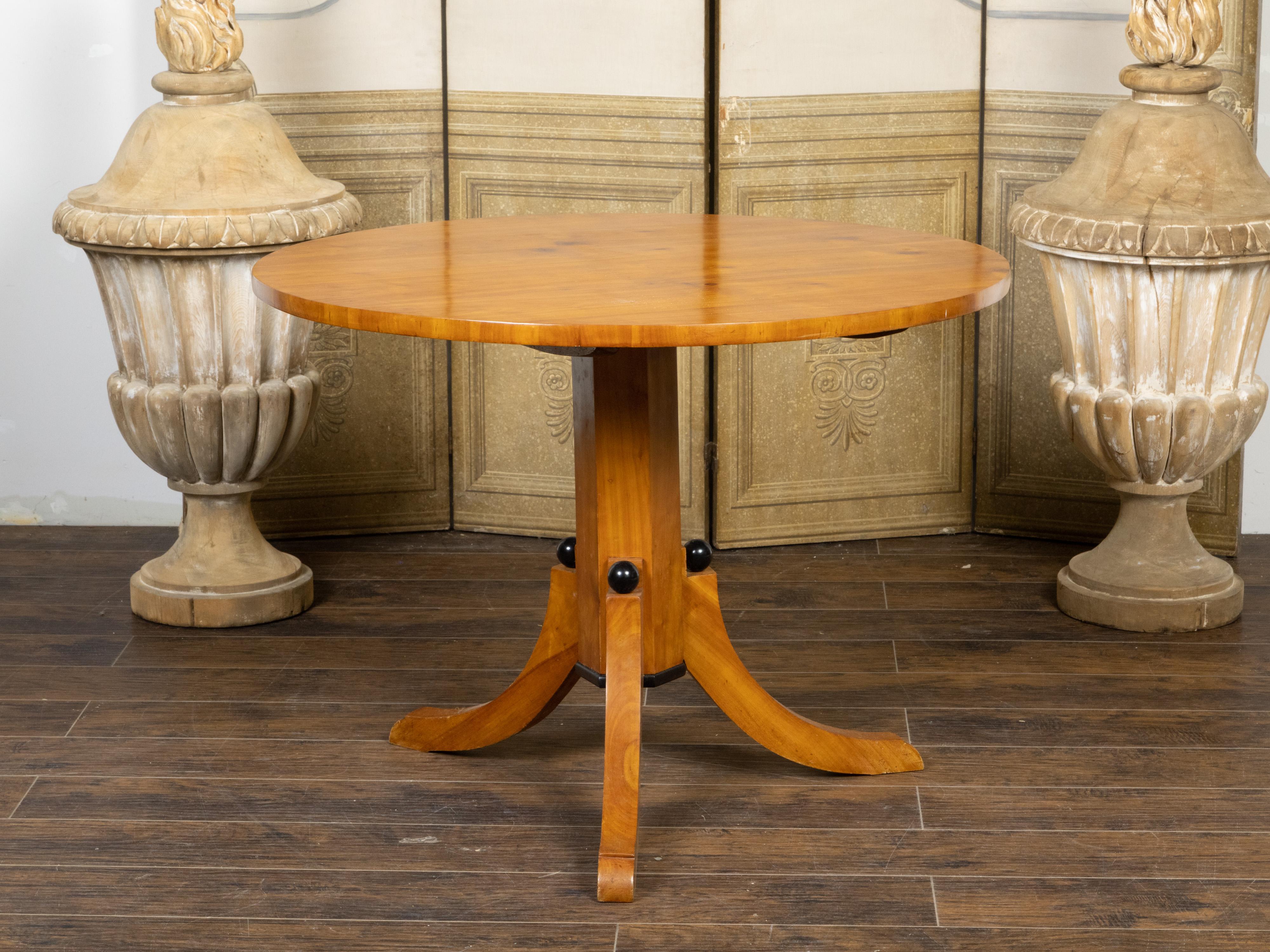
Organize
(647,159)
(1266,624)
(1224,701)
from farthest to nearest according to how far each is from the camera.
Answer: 1. (647,159)
2. (1266,624)
3. (1224,701)

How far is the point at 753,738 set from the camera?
2557 millimetres

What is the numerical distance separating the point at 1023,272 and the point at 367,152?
4.94 feet

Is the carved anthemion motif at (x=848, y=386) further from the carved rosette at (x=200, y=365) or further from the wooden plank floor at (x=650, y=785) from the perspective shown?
the carved rosette at (x=200, y=365)

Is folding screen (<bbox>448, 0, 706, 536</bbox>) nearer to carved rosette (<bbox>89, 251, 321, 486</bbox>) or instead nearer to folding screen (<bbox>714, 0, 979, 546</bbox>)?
folding screen (<bbox>714, 0, 979, 546</bbox>)

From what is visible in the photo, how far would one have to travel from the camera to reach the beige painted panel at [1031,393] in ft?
11.6

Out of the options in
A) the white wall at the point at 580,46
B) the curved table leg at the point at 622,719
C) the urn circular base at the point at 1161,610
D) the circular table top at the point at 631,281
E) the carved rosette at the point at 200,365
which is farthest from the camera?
the white wall at the point at 580,46

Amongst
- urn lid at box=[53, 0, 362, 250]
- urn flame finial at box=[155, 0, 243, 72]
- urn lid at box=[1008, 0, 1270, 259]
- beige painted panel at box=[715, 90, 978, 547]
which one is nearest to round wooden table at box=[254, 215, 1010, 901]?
urn lid at box=[53, 0, 362, 250]

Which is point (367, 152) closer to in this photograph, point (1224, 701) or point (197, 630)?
point (197, 630)

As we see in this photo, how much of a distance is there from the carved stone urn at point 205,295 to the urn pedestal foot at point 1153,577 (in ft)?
5.27

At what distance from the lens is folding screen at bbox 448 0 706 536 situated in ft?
11.4

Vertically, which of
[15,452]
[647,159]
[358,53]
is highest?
[358,53]

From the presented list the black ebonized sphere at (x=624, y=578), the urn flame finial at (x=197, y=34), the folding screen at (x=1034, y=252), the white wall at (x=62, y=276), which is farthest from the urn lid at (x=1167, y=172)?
the white wall at (x=62, y=276)

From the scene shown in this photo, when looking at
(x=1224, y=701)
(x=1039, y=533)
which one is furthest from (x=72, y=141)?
(x=1224, y=701)

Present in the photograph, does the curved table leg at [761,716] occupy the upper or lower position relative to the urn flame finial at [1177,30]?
lower
